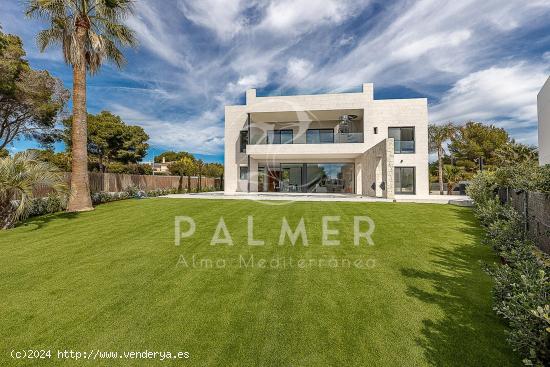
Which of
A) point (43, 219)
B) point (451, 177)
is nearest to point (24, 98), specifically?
point (43, 219)

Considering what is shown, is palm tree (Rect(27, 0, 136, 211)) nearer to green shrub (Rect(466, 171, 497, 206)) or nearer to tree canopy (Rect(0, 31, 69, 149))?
tree canopy (Rect(0, 31, 69, 149))

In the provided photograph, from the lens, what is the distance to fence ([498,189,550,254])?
473 centimetres

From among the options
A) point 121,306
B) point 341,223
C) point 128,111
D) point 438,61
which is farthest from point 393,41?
point 128,111

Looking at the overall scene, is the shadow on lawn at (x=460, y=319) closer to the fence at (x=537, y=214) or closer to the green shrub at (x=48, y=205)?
the fence at (x=537, y=214)

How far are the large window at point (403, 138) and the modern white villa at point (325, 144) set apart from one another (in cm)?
7

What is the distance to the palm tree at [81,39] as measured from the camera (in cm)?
1127

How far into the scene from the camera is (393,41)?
13.2m

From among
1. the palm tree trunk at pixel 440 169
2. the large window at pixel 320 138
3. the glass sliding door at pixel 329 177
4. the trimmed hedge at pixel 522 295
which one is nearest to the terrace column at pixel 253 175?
the glass sliding door at pixel 329 177

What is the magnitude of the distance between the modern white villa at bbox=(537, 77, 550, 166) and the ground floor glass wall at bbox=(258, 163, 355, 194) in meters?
11.9

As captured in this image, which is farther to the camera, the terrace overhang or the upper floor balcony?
the upper floor balcony

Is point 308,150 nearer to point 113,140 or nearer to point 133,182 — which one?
point 133,182

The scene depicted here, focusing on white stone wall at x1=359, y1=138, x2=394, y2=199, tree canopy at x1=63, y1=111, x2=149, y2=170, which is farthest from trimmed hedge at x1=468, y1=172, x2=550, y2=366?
tree canopy at x1=63, y1=111, x2=149, y2=170

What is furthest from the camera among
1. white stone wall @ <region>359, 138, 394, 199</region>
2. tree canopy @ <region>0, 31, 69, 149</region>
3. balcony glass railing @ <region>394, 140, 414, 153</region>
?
balcony glass railing @ <region>394, 140, 414, 153</region>

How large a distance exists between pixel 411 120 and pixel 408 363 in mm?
20860
